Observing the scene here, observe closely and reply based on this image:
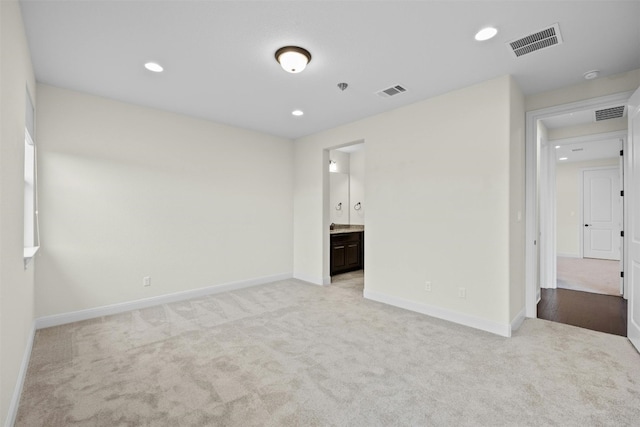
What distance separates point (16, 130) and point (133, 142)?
191 cm

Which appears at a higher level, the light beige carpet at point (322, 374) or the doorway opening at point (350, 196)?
the doorway opening at point (350, 196)

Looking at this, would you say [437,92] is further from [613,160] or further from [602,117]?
[613,160]

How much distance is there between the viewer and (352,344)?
2900 mm

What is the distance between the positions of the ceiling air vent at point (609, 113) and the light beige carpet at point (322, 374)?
104 inches

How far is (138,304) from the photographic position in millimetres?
3963

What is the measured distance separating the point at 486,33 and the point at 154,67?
3.01 metres

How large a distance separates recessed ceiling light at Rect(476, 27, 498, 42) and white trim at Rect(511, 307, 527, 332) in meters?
2.79

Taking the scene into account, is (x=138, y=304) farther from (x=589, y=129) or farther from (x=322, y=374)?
(x=589, y=129)

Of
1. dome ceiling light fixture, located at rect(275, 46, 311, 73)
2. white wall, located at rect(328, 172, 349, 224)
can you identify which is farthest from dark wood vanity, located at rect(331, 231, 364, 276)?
dome ceiling light fixture, located at rect(275, 46, 311, 73)

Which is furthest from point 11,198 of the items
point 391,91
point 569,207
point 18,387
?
point 569,207

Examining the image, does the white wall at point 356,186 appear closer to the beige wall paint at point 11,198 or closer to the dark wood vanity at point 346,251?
the dark wood vanity at point 346,251

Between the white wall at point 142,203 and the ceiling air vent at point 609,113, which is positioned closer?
the white wall at point 142,203

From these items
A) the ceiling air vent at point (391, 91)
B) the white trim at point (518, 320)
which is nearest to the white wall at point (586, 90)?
the ceiling air vent at point (391, 91)

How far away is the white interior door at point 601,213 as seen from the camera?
7.82m
